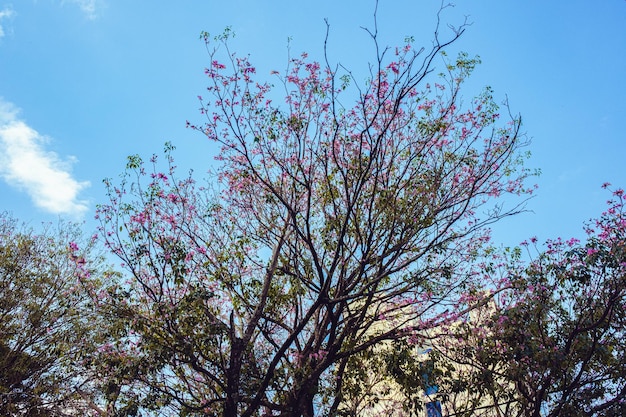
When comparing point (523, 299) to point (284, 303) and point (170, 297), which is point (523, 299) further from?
point (170, 297)

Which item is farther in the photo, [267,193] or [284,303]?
[267,193]

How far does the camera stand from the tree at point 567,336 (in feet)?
22.3

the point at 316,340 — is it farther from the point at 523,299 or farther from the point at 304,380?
the point at 523,299

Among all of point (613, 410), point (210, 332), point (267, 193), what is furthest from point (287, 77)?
point (613, 410)

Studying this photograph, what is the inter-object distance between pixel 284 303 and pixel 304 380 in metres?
1.64

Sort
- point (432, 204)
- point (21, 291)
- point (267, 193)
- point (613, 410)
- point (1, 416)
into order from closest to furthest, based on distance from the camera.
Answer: point (613, 410), point (432, 204), point (267, 193), point (1, 416), point (21, 291)

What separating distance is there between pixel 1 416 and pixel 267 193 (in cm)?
758

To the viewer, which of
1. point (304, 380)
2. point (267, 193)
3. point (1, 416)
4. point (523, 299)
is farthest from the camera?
point (1, 416)

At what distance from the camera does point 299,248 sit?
29.7ft

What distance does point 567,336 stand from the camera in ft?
23.7

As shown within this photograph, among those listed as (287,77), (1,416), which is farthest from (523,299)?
(1,416)

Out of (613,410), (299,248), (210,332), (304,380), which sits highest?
(299,248)

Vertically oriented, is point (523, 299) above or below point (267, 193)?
below

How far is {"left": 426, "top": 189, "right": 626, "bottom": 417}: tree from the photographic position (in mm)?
6805
